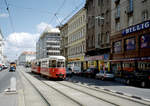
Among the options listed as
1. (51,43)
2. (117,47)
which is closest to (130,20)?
(117,47)

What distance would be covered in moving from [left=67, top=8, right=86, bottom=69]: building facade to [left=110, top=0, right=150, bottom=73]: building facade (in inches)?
570

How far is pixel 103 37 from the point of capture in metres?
38.2

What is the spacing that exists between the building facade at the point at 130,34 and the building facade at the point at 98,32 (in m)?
2.10

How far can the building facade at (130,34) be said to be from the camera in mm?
25969

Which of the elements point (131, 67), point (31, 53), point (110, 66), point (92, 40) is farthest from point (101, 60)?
point (31, 53)

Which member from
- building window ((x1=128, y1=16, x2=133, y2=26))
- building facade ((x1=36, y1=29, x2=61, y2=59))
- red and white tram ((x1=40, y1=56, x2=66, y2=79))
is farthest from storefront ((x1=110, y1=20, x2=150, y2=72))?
building facade ((x1=36, y1=29, x2=61, y2=59))

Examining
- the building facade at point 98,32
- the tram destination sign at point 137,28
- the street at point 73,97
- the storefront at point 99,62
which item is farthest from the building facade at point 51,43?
the street at point 73,97

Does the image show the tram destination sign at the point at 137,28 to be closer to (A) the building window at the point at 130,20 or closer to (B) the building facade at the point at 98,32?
(A) the building window at the point at 130,20

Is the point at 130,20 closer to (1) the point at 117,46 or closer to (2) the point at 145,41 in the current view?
(1) the point at 117,46

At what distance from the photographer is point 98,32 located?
132 ft

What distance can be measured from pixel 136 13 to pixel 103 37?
34.9ft

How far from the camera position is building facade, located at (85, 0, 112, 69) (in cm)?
3679

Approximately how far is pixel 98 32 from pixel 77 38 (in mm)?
13664

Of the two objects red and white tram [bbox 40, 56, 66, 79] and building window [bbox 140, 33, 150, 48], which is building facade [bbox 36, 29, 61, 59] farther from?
red and white tram [bbox 40, 56, 66, 79]
